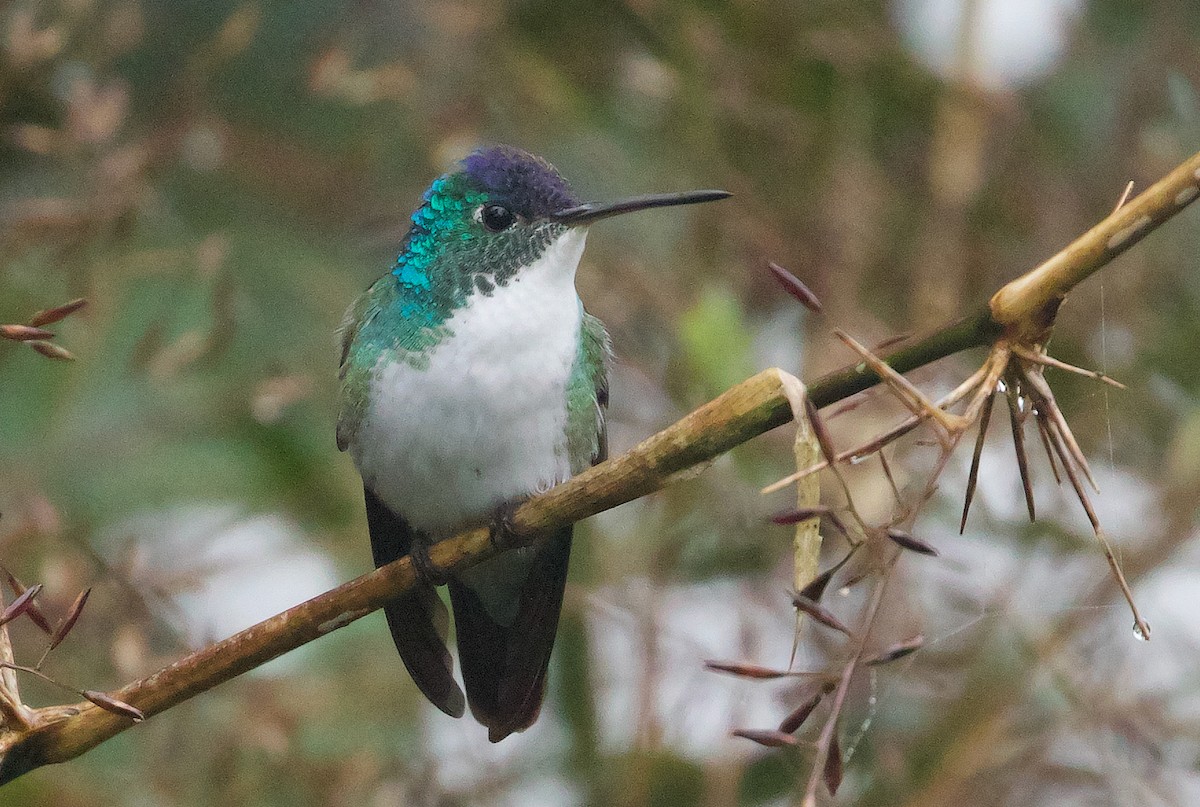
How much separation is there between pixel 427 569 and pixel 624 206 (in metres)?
0.65

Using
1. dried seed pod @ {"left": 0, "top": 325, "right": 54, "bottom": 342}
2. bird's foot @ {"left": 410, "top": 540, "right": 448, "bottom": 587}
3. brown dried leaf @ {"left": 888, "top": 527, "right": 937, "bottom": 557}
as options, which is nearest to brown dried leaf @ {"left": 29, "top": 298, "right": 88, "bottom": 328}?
dried seed pod @ {"left": 0, "top": 325, "right": 54, "bottom": 342}

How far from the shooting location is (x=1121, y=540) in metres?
2.84

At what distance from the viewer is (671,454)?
1.15 metres

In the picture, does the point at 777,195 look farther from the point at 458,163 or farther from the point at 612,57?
the point at 458,163

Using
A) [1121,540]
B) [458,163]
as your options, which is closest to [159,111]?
[458,163]

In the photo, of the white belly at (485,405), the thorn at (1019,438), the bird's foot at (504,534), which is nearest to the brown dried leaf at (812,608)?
the thorn at (1019,438)

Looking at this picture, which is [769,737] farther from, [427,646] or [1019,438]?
[427,646]

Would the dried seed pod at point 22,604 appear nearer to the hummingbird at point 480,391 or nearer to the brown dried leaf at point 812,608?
the brown dried leaf at point 812,608

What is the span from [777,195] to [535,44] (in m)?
0.71

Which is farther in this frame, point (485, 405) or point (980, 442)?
point (485, 405)

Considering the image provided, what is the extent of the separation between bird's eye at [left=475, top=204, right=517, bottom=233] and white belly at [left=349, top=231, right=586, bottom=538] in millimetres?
107

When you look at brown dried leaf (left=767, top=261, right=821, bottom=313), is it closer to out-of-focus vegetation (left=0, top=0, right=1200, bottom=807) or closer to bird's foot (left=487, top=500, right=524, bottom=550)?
bird's foot (left=487, top=500, right=524, bottom=550)

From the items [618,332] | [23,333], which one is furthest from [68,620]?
[618,332]

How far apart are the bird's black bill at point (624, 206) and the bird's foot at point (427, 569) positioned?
0.53 metres
